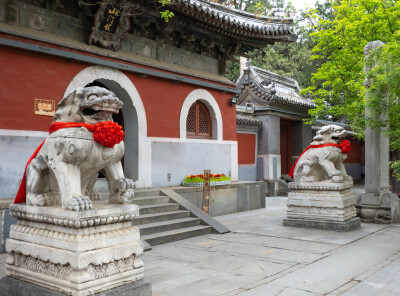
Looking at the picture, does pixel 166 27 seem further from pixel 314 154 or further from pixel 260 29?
pixel 314 154

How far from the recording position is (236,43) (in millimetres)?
11211

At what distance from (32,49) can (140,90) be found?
260 centimetres

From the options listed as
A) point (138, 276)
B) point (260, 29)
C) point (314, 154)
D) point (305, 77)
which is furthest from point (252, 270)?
point (305, 77)

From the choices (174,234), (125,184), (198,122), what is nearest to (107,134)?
(125,184)

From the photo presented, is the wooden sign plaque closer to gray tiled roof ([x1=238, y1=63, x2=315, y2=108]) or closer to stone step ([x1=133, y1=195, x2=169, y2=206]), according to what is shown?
stone step ([x1=133, y1=195, x2=169, y2=206])

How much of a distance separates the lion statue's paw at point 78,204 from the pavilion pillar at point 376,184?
6.82 m

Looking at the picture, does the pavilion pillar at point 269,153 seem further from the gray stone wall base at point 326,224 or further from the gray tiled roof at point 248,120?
the gray stone wall base at point 326,224

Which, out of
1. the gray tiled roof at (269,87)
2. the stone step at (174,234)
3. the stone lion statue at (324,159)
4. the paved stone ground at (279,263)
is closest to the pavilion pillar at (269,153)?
the gray tiled roof at (269,87)

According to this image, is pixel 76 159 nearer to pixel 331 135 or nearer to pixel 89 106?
pixel 89 106

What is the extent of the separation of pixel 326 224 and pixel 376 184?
184 cm

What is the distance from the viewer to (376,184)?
8.50 metres

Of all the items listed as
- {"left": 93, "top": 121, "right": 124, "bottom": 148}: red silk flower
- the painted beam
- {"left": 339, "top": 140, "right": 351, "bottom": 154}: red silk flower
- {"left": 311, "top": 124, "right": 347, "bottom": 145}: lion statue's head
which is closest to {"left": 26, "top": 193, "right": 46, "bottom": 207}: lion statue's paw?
{"left": 93, "top": 121, "right": 124, "bottom": 148}: red silk flower

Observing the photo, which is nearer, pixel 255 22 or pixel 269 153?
pixel 255 22

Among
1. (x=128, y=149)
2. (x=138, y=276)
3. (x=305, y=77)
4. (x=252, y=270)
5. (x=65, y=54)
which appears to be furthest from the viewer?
(x=305, y=77)
